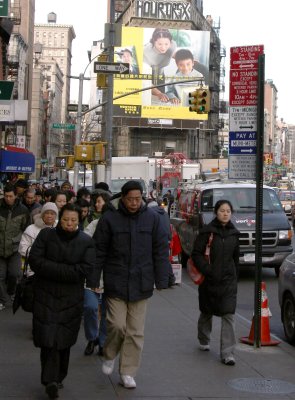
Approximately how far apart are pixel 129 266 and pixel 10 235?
449 centimetres

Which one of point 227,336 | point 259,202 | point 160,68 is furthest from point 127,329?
point 160,68

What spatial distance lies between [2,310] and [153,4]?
83907 mm

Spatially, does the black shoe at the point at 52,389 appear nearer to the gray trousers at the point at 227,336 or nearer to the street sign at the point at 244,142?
the gray trousers at the point at 227,336

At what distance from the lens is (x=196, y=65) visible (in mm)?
76875

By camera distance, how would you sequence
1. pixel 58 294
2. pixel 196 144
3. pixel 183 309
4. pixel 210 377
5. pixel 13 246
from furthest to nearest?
1. pixel 196 144
2. pixel 183 309
3. pixel 13 246
4. pixel 210 377
5. pixel 58 294

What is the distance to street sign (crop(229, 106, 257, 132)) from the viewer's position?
899 cm

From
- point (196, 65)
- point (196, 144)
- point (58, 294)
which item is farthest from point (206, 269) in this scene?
point (196, 144)

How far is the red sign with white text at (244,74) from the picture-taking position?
352 inches

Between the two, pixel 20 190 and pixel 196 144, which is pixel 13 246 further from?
pixel 196 144

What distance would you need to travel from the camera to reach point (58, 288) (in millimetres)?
6348

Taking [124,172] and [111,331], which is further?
[124,172]

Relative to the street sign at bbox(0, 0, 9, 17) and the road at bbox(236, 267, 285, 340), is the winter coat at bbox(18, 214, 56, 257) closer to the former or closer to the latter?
the road at bbox(236, 267, 285, 340)

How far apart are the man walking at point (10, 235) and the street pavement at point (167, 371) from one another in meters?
0.99

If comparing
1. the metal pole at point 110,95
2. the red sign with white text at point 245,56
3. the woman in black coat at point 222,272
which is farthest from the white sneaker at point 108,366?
the metal pole at point 110,95
